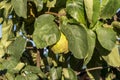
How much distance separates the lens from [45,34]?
1195mm

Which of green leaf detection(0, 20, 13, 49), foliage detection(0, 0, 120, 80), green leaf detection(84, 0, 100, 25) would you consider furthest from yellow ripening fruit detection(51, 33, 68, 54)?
green leaf detection(0, 20, 13, 49)

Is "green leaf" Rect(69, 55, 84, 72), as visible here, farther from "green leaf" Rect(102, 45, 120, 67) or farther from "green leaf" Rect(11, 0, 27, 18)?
"green leaf" Rect(11, 0, 27, 18)

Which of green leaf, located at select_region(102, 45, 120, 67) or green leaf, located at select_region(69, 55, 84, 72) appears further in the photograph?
green leaf, located at select_region(69, 55, 84, 72)

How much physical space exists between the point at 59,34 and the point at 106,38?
163 mm

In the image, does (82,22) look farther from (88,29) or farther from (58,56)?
(58,56)

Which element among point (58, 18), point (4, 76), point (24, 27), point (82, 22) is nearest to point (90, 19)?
point (82, 22)

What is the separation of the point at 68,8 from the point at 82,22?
68mm

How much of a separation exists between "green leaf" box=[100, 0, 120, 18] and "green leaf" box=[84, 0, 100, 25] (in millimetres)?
45

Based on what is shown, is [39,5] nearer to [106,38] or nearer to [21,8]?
[21,8]

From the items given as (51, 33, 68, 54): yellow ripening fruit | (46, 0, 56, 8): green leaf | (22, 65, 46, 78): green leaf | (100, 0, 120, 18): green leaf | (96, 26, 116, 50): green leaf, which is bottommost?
(22, 65, 46, 78): green leaf

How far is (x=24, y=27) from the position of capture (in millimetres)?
→ 1427

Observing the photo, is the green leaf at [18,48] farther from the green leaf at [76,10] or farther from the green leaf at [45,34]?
the green leaf at [76,10]

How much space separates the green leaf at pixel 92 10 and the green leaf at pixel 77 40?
47mm

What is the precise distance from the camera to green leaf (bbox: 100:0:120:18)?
1.21 m
